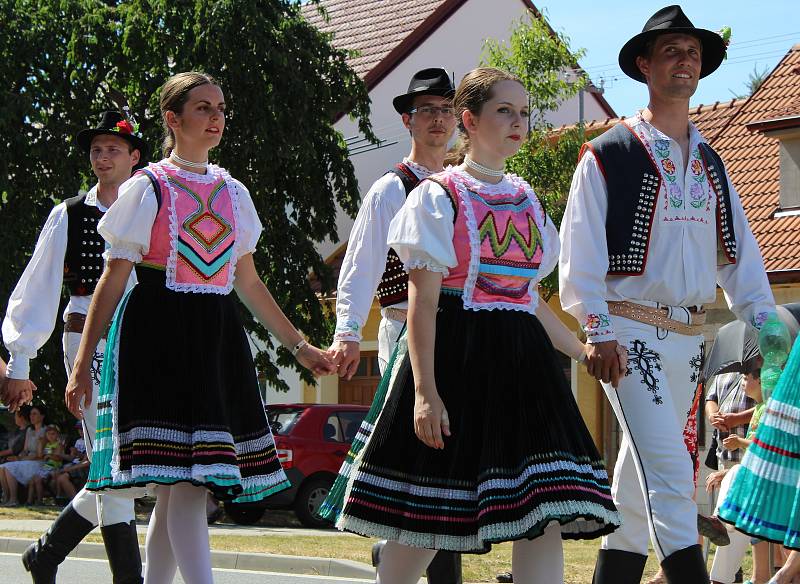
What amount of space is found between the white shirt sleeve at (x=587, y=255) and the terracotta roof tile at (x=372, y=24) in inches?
1055

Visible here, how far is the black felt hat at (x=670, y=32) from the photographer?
18.8ft

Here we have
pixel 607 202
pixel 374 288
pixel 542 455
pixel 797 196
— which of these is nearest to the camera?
pixel 542 455

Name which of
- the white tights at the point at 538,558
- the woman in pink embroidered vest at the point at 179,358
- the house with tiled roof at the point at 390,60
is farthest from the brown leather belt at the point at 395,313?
the house with tiled roof at the point at 390,60

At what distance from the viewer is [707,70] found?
237 inches

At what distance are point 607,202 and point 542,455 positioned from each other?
4.31 feet

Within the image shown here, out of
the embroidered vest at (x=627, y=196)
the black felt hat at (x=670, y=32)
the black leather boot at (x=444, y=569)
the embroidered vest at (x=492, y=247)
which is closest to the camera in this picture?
the embroidered vest at (x=492, y=247)

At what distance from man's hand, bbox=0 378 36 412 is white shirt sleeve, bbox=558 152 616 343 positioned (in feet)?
8.16

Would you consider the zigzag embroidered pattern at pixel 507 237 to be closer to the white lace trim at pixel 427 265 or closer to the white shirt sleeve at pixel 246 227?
the white lace trim at pixel 427 265

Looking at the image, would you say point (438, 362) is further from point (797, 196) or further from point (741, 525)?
point (797, 196)

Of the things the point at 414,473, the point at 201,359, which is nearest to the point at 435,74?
the point at 201,359

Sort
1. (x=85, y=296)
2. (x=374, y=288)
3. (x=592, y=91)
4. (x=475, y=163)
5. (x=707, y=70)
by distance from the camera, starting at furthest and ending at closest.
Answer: (x=592, y=91) < (x=85, y=296) < (x=374, y=288) < (x=707, y=70) < (x=475, y=163)

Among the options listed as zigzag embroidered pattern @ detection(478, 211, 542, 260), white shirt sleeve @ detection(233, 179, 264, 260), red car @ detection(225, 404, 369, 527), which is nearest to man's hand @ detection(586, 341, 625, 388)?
zigzag embroidered pattern @ detection(478, 211, 542, 260)

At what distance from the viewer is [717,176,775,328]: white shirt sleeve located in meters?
5.73

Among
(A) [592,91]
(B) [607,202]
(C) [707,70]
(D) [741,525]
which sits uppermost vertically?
(A) [592,91]
